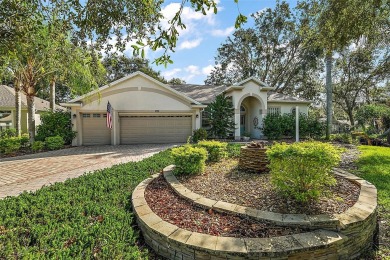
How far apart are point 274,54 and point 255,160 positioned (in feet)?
76.5

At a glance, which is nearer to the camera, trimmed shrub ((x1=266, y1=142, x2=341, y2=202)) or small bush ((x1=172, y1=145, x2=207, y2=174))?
trimmed shrub ((x1=266, y1=142, x2=341, y2=202))

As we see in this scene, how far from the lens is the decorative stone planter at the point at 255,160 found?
571cm

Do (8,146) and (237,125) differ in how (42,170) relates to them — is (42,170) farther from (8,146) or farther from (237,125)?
(237,125)

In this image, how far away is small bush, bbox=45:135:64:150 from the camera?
12867 mm

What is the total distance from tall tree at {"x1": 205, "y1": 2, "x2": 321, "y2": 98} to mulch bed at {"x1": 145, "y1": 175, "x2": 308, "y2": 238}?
951 inches

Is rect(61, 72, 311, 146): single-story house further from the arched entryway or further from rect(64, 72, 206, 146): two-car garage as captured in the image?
the arched entryway

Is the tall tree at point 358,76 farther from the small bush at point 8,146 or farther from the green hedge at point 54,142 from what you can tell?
the small bush at point 8,146

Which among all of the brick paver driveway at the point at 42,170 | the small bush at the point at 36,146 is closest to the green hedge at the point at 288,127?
the brick paver driveway at the point at 42,170

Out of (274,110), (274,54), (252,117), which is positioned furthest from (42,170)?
(274,54)

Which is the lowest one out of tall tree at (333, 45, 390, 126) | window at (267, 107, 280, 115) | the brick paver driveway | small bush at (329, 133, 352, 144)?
the brick paver driveway

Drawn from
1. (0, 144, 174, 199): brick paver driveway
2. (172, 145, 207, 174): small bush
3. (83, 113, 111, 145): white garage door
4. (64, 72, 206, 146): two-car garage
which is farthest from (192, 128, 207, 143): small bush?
(172, 145, 207, 174): small bush

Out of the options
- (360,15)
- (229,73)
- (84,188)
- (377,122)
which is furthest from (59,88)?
(377,122)

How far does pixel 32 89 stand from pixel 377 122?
2866cm

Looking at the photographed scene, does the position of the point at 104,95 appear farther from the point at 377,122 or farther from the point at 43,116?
the point at 377,122
